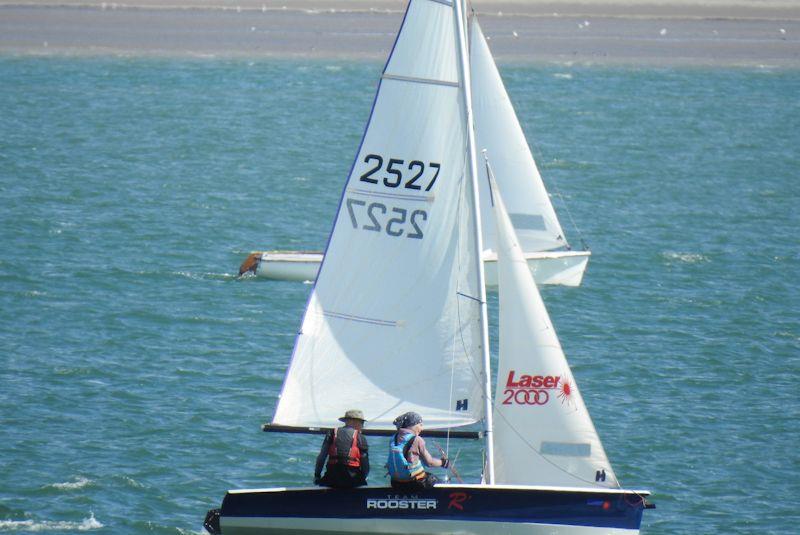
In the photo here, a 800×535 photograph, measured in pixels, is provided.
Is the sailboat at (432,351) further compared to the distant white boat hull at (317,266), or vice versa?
the distant white boat hull at (317,266)

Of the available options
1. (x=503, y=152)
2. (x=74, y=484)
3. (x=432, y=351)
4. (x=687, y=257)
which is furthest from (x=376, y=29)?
(x=432, y=351)

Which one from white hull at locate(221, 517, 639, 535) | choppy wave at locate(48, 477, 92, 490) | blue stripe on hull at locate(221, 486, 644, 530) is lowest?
choppy wave at locate(48, 477, 92, 490)

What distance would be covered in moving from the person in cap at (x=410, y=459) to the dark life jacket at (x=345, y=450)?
521 millimetres

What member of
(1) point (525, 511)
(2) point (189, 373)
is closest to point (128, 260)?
(2) point (189, 373)

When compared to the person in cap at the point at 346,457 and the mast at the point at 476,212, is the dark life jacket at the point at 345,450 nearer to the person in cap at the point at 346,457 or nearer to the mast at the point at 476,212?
the person in cap at the point at 346,457

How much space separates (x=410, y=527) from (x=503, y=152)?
59.5ft

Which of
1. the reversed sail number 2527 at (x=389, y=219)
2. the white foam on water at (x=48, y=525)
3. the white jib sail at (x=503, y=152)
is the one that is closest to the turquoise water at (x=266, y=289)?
the white foam on water at (x=48, y=525)

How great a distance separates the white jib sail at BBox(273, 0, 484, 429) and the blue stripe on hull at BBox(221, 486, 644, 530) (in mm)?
1213

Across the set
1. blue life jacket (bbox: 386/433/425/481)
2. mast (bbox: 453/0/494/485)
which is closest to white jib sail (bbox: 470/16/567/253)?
mast (bbox: 453/0/494/485)

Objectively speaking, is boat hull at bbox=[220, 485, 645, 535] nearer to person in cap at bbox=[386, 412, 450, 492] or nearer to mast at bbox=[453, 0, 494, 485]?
person in cap at bbox=[386, 412, 450, 492]

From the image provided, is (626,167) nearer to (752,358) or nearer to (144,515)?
(752,358)

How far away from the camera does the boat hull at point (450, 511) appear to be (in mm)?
20078

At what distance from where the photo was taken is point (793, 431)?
93.5 feet

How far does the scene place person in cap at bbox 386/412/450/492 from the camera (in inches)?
788
